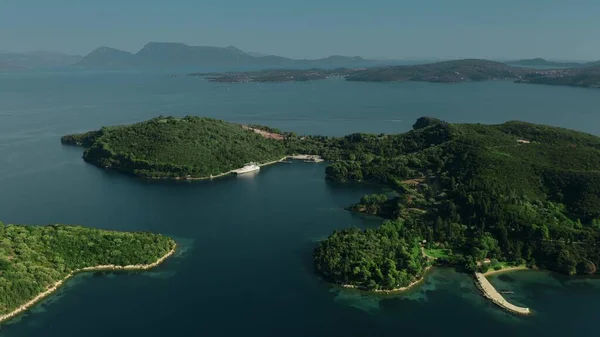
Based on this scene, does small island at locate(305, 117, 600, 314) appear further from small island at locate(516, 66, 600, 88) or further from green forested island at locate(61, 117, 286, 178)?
small island at locate(516, 66, 600, 88)

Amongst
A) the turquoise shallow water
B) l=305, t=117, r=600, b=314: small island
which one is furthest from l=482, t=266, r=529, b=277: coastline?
the turquoise shallow water

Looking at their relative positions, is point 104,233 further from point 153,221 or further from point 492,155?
point 492,155

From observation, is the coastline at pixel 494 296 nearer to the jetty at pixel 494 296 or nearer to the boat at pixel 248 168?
the jetty at pixel 494 296

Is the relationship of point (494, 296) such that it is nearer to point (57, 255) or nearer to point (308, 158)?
point (57, 255)

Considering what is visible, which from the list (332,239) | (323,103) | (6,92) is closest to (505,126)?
(332,239)

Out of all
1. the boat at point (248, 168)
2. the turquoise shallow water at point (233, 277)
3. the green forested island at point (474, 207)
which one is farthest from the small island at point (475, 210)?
the boat at point (248, 168)

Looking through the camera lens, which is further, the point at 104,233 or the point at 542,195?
the point at 542,195
